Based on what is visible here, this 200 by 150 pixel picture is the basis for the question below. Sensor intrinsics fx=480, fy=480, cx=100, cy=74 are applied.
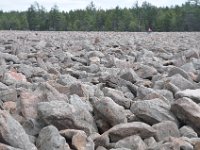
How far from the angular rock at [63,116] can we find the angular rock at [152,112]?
462 mm

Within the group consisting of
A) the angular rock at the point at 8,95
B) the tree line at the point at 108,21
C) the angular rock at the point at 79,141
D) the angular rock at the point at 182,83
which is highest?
the angular rock at the point at 8,95

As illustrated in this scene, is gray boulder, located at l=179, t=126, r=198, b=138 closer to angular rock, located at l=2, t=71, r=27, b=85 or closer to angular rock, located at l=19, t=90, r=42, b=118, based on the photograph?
angular rock, located at l=19, t=90, r=42, b=118

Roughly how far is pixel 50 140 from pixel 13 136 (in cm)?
28

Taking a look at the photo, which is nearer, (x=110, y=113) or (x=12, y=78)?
(x=110, y=113)

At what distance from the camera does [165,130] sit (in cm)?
415

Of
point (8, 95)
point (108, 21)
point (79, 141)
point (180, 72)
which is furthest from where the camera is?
point (108, 21)

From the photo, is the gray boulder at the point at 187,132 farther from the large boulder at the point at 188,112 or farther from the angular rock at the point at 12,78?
the angular rock at the point at 12,78

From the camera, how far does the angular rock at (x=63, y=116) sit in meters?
4.12

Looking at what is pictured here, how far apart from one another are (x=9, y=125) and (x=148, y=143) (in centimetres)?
115

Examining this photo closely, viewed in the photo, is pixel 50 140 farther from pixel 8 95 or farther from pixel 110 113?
pixel 8 95

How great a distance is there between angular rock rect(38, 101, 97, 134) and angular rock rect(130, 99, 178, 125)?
1.52 feet

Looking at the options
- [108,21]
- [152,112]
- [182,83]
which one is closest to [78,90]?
[152,112]

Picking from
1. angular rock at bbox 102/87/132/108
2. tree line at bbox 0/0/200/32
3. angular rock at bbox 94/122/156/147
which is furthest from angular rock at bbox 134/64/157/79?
tree line at bbox 0/0/200/32

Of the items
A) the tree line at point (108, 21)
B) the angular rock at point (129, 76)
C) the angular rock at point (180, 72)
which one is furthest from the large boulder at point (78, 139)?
the tree line at point (108, 21)
